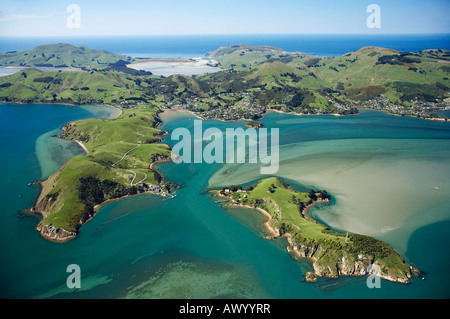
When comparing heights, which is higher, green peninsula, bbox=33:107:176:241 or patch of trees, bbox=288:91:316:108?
patch of trees, bbox=288:91:316:108

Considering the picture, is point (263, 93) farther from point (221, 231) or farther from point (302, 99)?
point (221, 231)

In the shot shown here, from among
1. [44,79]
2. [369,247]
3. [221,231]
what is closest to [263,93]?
[221,231]

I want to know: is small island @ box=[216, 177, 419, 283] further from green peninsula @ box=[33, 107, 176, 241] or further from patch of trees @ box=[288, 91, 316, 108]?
patch of trees @ box=[288, 91, 316, 108]

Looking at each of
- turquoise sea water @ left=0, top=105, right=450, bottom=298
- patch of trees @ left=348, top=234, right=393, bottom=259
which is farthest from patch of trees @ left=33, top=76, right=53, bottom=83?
patch of trees @ left=348, top=234, right=393, bottom=259

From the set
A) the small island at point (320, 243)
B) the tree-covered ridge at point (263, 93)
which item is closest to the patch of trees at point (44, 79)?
the tree-covered ridge at point (263, 93)
